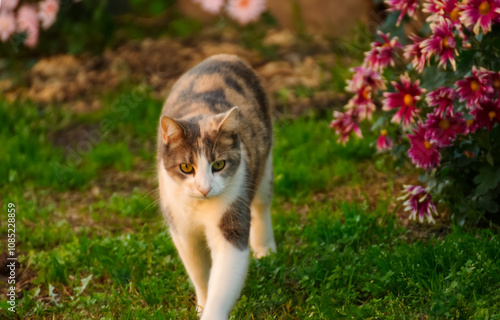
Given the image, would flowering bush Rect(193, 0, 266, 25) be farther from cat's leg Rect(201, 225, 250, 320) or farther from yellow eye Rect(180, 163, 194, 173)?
cat's leg Rect(201, 225, 250, 320)

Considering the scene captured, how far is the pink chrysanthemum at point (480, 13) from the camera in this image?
2906 millimetres

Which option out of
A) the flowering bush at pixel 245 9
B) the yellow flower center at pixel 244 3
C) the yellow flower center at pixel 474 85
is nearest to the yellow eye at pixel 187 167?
the yellow flower center at pixel 474 85

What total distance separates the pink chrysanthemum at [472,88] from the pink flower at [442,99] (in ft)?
0.28

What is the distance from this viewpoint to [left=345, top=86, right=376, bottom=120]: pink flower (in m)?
3.70

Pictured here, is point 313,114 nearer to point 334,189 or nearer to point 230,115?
point 334,189

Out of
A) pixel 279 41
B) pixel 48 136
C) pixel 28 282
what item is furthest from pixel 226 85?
pixel 279 41

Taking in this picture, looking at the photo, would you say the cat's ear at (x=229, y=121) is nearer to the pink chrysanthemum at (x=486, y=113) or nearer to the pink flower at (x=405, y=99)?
the pink flower at (x=405, y=99)

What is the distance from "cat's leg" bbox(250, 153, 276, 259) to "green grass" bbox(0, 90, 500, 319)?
13cm

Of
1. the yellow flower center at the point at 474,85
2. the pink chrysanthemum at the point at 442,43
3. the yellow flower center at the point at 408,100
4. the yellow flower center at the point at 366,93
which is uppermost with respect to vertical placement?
the pink chrysanthemum at the point at 442,43

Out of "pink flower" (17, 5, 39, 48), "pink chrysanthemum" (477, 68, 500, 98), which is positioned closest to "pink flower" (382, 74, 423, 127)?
"pink chrysanthemum" (477, 68, 500, 98)

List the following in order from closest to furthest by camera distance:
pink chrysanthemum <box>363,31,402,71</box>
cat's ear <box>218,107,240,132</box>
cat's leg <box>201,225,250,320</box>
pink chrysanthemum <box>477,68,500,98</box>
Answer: cat's leg <box>201,225,250,320</box> → cat's ear <box>218,107,240,132</box> → pink chrysanthemum <box>477,68,500,98</box> → pink chrysanthemum <box>363,31,402,71</box>

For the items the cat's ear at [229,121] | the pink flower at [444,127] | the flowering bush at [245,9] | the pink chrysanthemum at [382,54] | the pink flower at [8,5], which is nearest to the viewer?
the cat's ear at [229,121]

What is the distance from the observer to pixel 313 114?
17.4ft

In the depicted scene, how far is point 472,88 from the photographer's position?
306 cm
